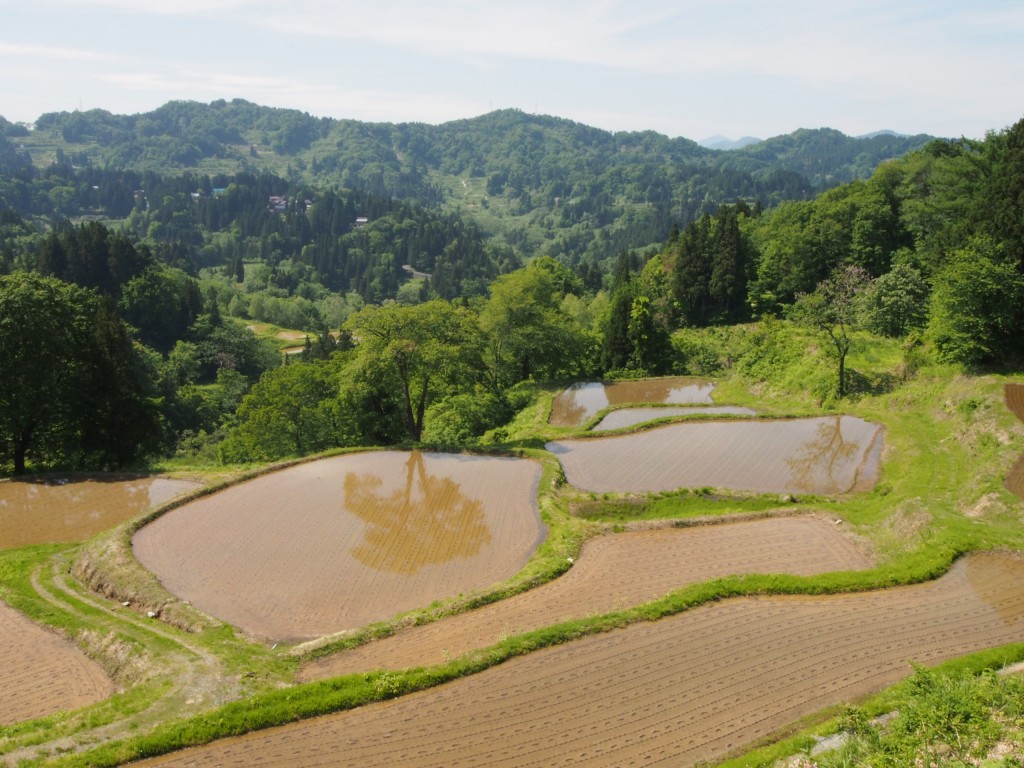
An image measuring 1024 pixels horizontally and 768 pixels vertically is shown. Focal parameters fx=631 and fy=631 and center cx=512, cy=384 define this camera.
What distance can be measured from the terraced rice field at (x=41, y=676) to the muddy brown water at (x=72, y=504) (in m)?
7.20

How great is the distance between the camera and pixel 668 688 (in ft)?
44.8

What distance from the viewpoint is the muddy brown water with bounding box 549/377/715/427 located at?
40.2 m

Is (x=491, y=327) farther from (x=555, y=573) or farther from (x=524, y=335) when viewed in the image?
(x=555, y=573)

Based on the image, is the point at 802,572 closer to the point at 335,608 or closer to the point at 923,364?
the point at 335,608

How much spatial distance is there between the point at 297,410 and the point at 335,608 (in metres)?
22.0

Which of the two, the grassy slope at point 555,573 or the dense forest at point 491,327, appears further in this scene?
the dense forest at point 491,327

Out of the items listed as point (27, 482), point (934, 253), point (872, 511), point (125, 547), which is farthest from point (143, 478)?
point (934, 253)

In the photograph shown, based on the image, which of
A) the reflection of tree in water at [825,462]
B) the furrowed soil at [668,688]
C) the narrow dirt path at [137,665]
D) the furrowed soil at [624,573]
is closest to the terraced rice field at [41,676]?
the narrow dirt path at [137,665]

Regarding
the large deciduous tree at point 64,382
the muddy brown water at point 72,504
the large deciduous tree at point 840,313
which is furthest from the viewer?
the large deciduous tree at point 840,313

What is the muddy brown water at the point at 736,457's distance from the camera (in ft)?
85.6

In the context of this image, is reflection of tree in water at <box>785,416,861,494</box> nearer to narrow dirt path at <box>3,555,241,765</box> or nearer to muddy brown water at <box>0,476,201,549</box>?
narrow dirt path at <box>3,555,241,765</box>

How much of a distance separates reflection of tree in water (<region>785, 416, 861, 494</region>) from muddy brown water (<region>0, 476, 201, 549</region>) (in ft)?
82.8

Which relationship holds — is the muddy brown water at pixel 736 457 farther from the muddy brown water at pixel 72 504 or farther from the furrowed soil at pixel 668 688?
the muddy brown water at pixel 72 504

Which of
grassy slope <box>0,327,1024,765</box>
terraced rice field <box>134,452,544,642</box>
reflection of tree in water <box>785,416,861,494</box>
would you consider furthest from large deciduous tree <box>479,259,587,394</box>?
reflection of tree in water <box>785,416,861,494</box>
